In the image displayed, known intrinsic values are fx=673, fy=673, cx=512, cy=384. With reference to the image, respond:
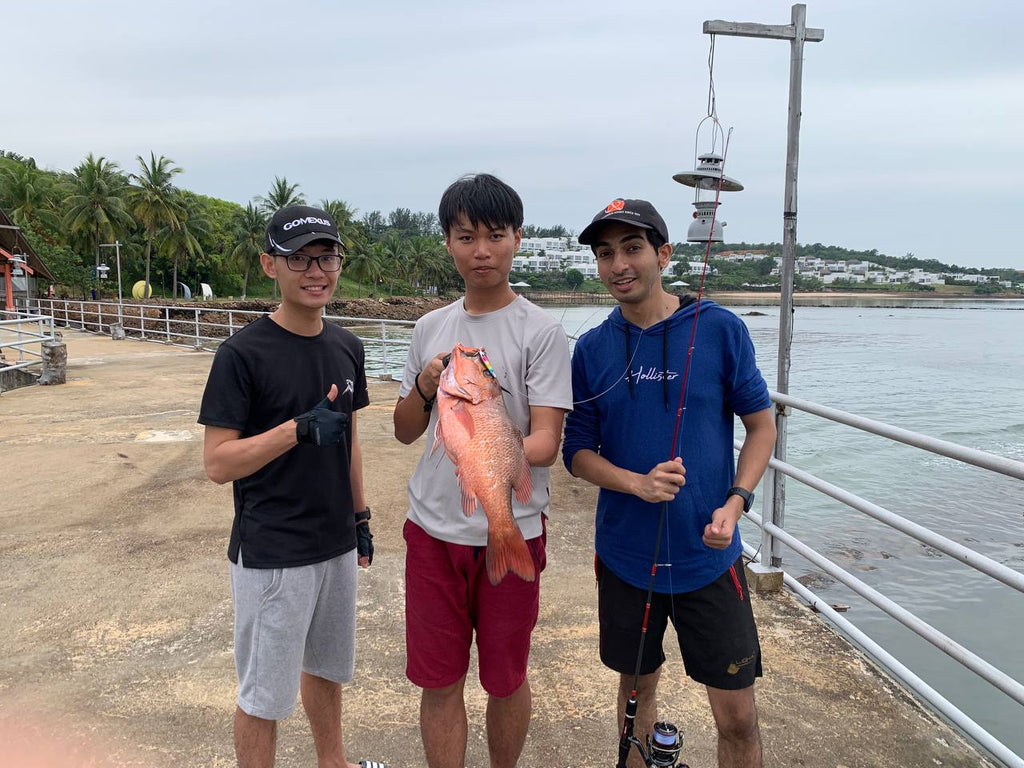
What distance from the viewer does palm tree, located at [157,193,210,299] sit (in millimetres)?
49250

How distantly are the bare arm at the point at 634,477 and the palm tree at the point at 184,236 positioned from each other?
53.1 m

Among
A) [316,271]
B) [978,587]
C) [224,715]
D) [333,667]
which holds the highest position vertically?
[316,271]

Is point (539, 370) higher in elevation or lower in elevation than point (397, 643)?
higher

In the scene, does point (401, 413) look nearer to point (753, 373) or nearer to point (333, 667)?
point (333, 667)

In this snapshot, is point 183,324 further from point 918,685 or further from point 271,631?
point 918,685

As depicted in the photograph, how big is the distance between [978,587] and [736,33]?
6.84m

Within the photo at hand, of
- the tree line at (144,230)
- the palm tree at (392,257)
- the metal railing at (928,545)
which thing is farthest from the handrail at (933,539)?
the palm tree at (392,257)

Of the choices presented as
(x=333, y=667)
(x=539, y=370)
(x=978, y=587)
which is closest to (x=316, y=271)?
(x=539, y=370)

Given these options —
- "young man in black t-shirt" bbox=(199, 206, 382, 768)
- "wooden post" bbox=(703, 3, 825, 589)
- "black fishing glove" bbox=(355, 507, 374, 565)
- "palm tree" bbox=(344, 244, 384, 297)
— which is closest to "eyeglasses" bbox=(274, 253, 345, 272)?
"young man in black t-shirt" bbox=(199, 206, 382, 768)

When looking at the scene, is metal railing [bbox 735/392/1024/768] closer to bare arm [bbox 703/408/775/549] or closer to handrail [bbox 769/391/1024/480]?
handrail [bbox 769/391/1024/480]

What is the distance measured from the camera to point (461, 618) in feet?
6.95

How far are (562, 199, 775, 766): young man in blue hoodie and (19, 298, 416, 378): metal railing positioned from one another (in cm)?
425

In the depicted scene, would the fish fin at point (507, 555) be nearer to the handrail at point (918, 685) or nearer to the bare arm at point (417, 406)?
the bare arm at point (417, 406)

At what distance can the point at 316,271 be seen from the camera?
2129 mm
